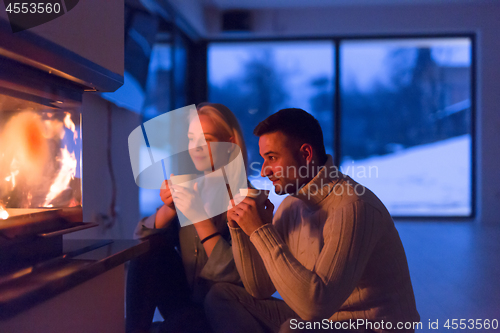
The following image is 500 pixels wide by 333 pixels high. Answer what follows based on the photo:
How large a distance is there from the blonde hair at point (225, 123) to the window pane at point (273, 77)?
347 cm

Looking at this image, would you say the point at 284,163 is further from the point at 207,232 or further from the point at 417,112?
the point at 417,112

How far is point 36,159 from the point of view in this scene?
1.05 m

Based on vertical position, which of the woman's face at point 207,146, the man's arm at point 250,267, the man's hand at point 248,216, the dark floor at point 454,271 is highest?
the woman's face at point 207,146

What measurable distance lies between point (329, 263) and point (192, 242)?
2.07ft

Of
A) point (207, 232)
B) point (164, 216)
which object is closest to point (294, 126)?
point (207, 232)

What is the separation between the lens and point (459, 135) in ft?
15.9

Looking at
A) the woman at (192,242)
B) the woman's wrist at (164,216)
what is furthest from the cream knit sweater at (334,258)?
the woman's wrist at (164,216)

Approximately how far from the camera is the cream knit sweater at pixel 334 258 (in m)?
0.85

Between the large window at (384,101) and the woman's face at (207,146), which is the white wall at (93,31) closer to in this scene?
the woman's face at (207,146)

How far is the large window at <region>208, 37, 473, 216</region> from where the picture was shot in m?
4.84

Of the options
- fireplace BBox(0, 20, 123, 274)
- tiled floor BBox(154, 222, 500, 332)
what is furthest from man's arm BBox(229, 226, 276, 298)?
tiled floor BBox(154, 222, 500, 332)

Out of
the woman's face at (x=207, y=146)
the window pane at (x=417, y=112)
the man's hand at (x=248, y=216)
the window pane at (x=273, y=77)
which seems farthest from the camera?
the window pane at (x=273, y=77)

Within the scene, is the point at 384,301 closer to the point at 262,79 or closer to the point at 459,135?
the point at 262,79

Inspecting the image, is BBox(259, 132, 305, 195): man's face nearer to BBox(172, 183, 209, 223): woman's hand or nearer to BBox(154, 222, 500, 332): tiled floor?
BBox(172, 183, 209, 223): woman's hand
